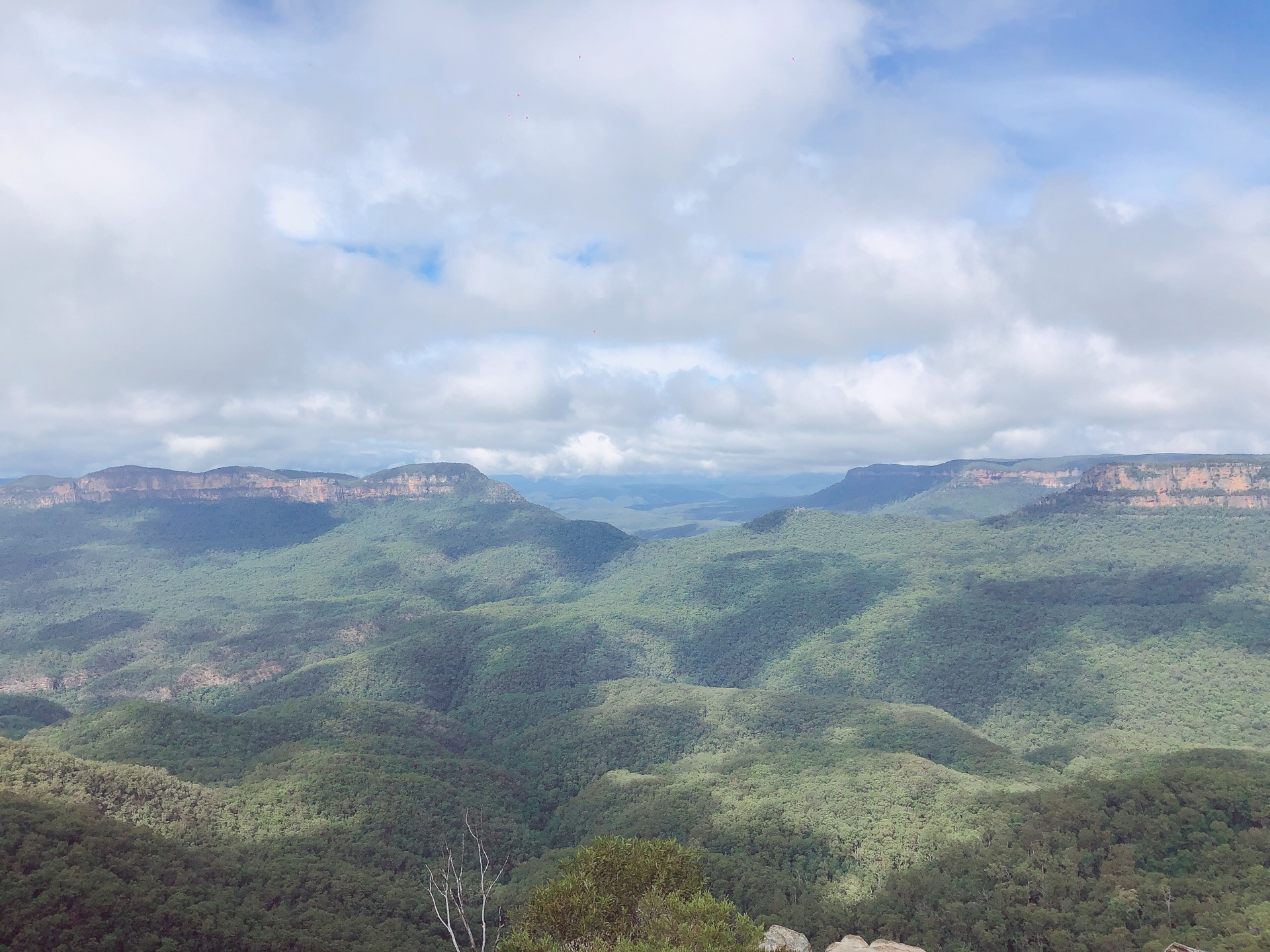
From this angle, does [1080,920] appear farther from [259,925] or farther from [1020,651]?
[1020,651]

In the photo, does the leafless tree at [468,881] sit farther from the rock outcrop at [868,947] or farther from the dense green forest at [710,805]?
the rock outcrop at [868,947]

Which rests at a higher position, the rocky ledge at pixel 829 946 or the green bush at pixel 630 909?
the green bush at pixel 630 909

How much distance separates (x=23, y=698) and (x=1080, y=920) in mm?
218265

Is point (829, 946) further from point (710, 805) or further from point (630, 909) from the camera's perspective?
point (710, 805)

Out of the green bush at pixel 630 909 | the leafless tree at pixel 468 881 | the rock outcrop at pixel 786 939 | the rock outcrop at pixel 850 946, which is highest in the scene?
the green bush at pixel 630 909

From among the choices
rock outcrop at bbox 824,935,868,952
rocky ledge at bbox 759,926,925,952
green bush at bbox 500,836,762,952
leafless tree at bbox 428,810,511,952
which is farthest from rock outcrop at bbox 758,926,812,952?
leafless tree at bbox 428,810,511,952

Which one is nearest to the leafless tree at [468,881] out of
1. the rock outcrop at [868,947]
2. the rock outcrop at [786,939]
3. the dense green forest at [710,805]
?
the dense green forest at [710,805]

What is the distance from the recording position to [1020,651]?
19812 cm

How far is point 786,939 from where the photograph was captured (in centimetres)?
6341

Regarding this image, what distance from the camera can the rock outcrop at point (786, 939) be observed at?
60.8 m

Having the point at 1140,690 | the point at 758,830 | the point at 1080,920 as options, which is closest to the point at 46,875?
the point at 758,830

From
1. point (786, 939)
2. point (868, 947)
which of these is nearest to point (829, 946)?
point (786, 939)

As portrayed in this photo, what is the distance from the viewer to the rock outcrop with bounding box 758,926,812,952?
6078 cm

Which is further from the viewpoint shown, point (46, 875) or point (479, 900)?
point (479, 900)
